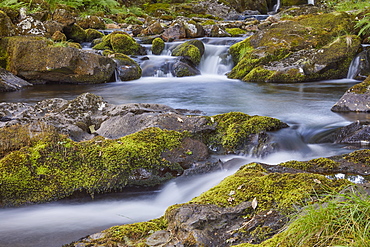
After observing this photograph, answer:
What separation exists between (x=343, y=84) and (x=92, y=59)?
27.9 feet

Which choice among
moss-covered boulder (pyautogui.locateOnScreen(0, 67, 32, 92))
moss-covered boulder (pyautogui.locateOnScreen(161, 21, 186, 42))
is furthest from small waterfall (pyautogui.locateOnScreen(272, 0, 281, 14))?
moss-covered boulder (pyautogui.locateOnScreen(0, 67, 32, 92))

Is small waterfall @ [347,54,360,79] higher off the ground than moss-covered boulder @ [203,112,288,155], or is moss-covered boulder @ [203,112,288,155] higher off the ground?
small waterfall @ [347,54,360,79]

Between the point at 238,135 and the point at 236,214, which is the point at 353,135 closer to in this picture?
the point at 238,135

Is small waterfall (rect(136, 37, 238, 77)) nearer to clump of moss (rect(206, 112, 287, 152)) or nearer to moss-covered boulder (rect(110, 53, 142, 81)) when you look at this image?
moss-covered boulder (rect(110, 53, 142, 81))

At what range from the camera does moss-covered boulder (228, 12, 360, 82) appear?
11.6 meters

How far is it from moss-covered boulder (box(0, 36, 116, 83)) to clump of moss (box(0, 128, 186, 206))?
26.8 feet

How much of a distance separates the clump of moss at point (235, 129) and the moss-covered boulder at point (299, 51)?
667 centimetres

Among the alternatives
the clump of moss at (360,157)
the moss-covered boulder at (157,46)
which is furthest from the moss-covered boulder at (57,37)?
the clump of moss at (360,157)

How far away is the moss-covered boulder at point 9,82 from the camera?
1099cm

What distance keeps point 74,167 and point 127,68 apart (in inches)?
364

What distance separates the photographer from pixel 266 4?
33.8 m

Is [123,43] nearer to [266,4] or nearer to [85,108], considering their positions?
[85,108]

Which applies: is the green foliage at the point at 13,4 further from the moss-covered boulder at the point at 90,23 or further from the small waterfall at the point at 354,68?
the small waterfall at the point at 354,68

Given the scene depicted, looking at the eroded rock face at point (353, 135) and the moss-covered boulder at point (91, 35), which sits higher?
the moss-covered boulder at point (91, 35)
